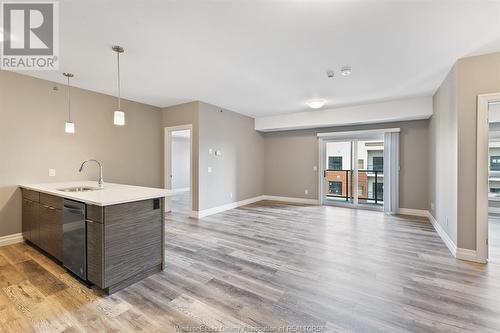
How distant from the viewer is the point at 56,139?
3.93 metres

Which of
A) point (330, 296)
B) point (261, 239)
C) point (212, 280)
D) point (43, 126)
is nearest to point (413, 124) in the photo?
point (261, 239)

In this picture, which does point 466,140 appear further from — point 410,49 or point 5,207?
point 5,207

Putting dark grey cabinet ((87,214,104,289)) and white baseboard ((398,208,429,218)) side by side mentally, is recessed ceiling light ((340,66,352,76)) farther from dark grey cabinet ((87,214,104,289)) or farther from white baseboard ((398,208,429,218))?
white baseboard ((398,208,429,218))

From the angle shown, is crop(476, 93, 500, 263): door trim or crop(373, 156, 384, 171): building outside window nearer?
crop(476, 93, 500, 263): door trim

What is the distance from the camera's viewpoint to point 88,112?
4344 mm

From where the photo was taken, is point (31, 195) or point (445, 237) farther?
point (445, 237)

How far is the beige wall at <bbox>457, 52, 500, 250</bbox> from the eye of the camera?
2.87 m

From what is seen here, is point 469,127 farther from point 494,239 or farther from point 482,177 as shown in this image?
point 494,239

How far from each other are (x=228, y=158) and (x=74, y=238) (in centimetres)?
400

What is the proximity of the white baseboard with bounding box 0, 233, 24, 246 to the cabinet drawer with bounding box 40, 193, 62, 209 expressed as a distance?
118cm

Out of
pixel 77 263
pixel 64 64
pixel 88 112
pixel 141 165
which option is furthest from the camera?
pixel 141 165

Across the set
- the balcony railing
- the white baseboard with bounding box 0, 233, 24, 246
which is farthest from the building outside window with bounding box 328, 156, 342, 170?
the white baseboard with bounding box 0, 233, 24, 246

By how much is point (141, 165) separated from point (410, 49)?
5352 mm

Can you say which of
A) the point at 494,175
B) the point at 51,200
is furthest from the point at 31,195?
the point at 494,175
